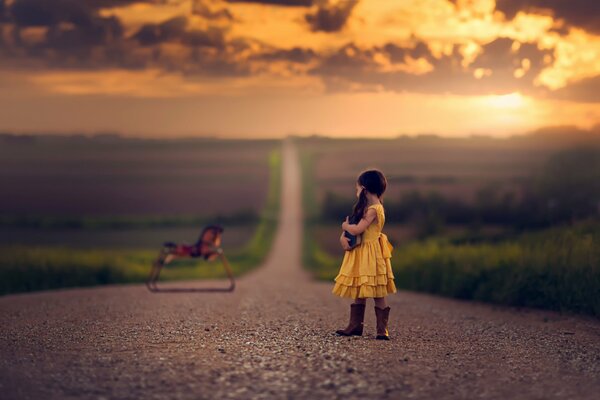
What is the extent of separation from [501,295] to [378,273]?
578cm

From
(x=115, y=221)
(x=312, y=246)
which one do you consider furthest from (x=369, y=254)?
(x=115, y=221)

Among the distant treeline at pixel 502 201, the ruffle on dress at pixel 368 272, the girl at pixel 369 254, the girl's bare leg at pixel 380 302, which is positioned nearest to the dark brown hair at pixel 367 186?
the girl at pixel 369 254

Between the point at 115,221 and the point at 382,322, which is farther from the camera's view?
the point at 115,221

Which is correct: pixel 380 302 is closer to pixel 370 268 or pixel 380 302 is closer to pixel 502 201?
pixel 370 268

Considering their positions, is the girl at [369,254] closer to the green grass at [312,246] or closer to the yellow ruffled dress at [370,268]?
the yellow ruffled dress at [370,268]

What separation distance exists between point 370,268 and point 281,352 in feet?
5.32

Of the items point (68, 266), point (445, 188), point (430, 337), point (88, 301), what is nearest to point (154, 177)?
point (445, 188)

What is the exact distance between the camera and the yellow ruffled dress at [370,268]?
9109 millimetres

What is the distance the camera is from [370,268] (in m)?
Result: 9.12

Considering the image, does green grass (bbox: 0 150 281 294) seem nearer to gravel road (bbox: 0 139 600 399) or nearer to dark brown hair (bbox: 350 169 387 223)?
gravel road (bbox: 0 139 600 399)

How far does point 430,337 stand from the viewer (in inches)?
387

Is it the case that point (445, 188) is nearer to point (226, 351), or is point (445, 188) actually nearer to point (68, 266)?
point (68, 266)

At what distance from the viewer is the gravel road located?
22.4 feet

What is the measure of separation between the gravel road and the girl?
Answer: 58cm
